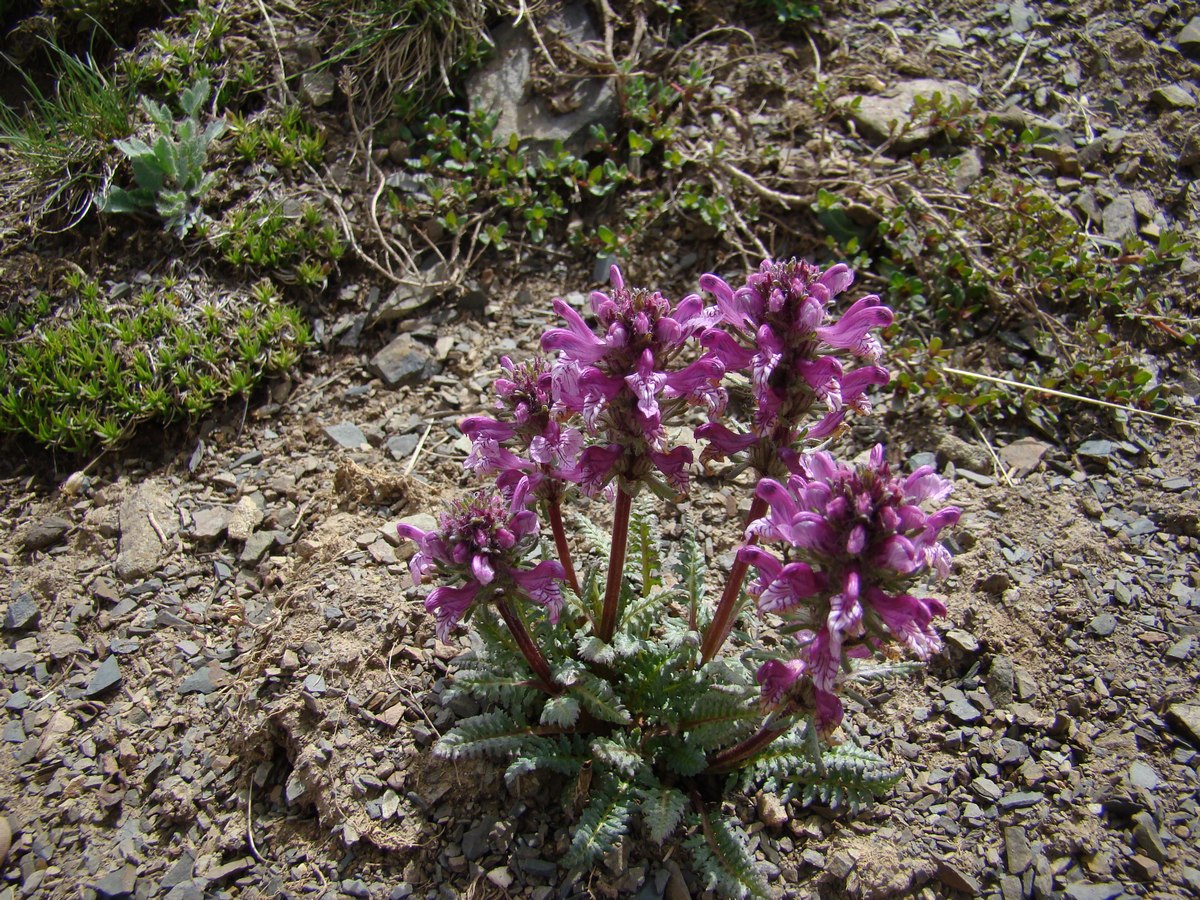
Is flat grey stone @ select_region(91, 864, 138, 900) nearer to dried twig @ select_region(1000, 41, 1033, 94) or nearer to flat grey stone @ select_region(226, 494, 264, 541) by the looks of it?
flat grey stone @ select_region(226, 494, 264, 541)

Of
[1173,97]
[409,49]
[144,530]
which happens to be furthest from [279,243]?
[1173,97]

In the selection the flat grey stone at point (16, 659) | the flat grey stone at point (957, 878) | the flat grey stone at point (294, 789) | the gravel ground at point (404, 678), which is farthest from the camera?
the flat grey stone at point (16, 659)

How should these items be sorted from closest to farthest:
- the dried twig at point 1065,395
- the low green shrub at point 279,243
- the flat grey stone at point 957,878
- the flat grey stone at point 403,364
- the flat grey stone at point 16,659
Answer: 1. the flat grey stone at point 957,878
2. the flat grey stone at point 16,659
3. the dried twig at point 1065,395
4. the flat grey stone at point 403,364
5. the low green shrub at point 279,243

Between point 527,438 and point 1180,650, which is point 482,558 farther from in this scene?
point 1180,650

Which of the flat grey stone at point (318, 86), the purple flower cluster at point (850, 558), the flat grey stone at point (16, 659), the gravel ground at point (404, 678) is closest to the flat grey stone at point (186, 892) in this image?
the gravel ground at point (404, 678)

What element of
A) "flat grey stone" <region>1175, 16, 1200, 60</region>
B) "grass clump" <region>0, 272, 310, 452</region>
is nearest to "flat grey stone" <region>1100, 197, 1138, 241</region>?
"flat grey stone" <region>1175, 16, 1200, 60</region>

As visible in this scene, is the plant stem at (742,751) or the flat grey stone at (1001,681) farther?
the flat grey stone at (1001,681)

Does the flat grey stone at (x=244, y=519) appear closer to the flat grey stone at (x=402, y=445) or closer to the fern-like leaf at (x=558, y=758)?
the flat grey stone at (x=402, y=445)
